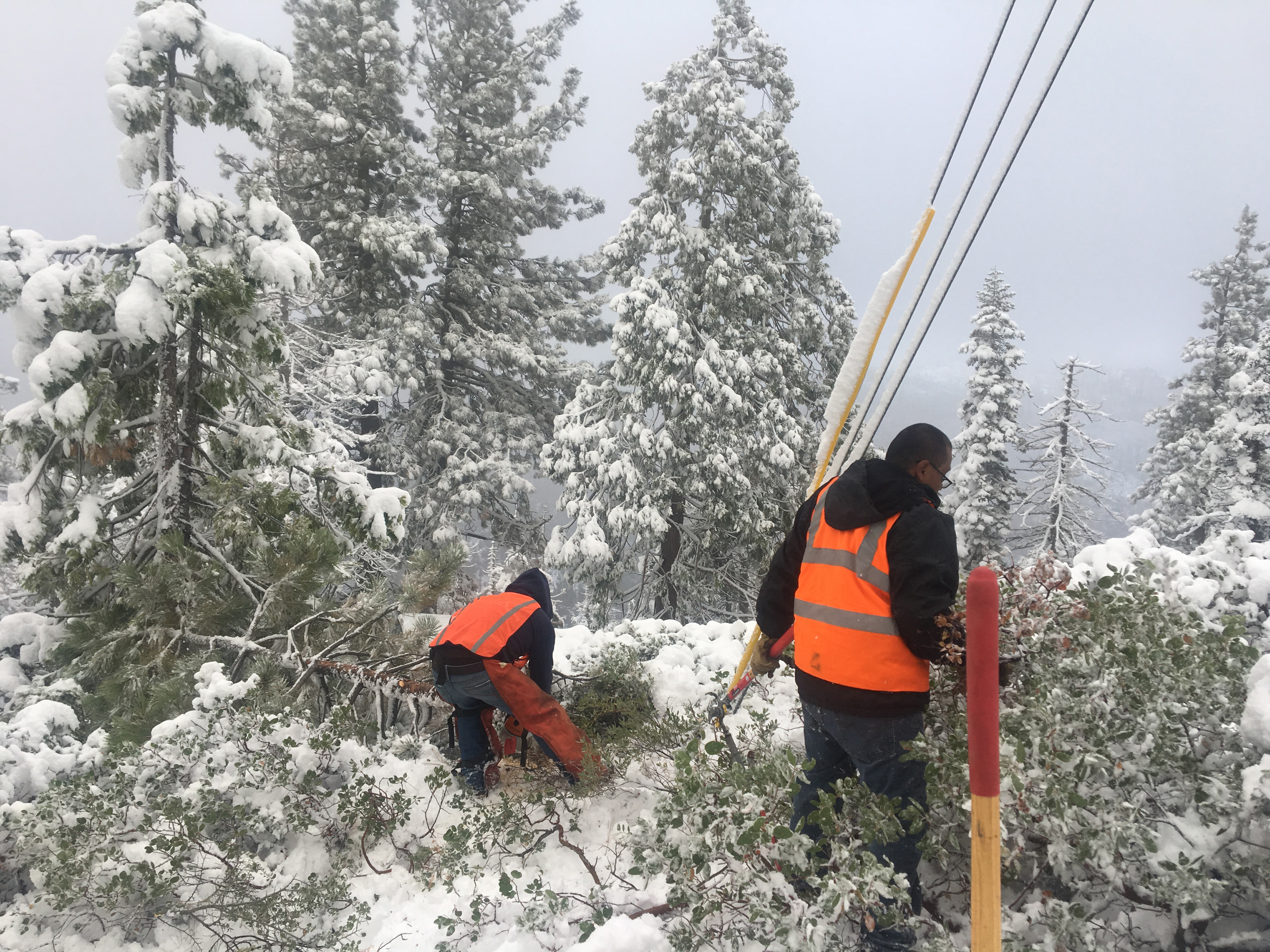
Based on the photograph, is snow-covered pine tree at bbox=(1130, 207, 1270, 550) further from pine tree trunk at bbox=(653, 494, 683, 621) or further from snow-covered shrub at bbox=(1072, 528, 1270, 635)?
snow-covered shrub at bbox=(1072, 528, 1270, 635)

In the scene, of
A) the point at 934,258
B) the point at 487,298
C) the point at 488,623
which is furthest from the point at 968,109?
the point at 487,298

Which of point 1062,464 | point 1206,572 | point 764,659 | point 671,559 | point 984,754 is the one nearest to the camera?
point 984,754

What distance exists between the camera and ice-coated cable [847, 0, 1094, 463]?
6.95 feet

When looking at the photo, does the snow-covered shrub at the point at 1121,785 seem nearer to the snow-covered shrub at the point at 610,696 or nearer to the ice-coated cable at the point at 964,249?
the ice-coated cable at the point at 964,249

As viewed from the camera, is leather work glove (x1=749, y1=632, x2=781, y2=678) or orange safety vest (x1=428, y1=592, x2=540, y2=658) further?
orange safety vest (x1=428, y1=592, x2=540, y2=658)

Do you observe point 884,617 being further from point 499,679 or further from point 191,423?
point 191,423

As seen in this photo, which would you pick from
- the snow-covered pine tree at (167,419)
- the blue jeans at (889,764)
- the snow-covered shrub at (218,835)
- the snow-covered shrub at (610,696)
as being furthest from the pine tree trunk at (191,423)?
the blue jeans at (889,764)

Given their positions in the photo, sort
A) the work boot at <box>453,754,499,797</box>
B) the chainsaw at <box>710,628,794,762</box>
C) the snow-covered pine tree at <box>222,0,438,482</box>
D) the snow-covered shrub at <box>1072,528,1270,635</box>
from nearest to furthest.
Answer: the snow-covered shrub at <box>1072,528,1270,635</box>, the chainsaw at <box>710,628,794,762</box>, the work boot at <box>453,754,499,797</box>, the snow-covered pine tree at <box>222,0,438,482</box>

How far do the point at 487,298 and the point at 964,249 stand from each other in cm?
1332

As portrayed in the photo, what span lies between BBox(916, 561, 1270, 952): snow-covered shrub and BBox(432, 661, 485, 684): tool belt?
2.43m

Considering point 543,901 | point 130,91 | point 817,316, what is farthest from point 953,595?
point 817,316

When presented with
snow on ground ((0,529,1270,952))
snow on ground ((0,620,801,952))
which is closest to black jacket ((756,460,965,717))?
snow on ground ((0,529,1270,952))

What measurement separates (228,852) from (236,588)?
2.40m

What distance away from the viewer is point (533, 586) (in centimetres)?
424
